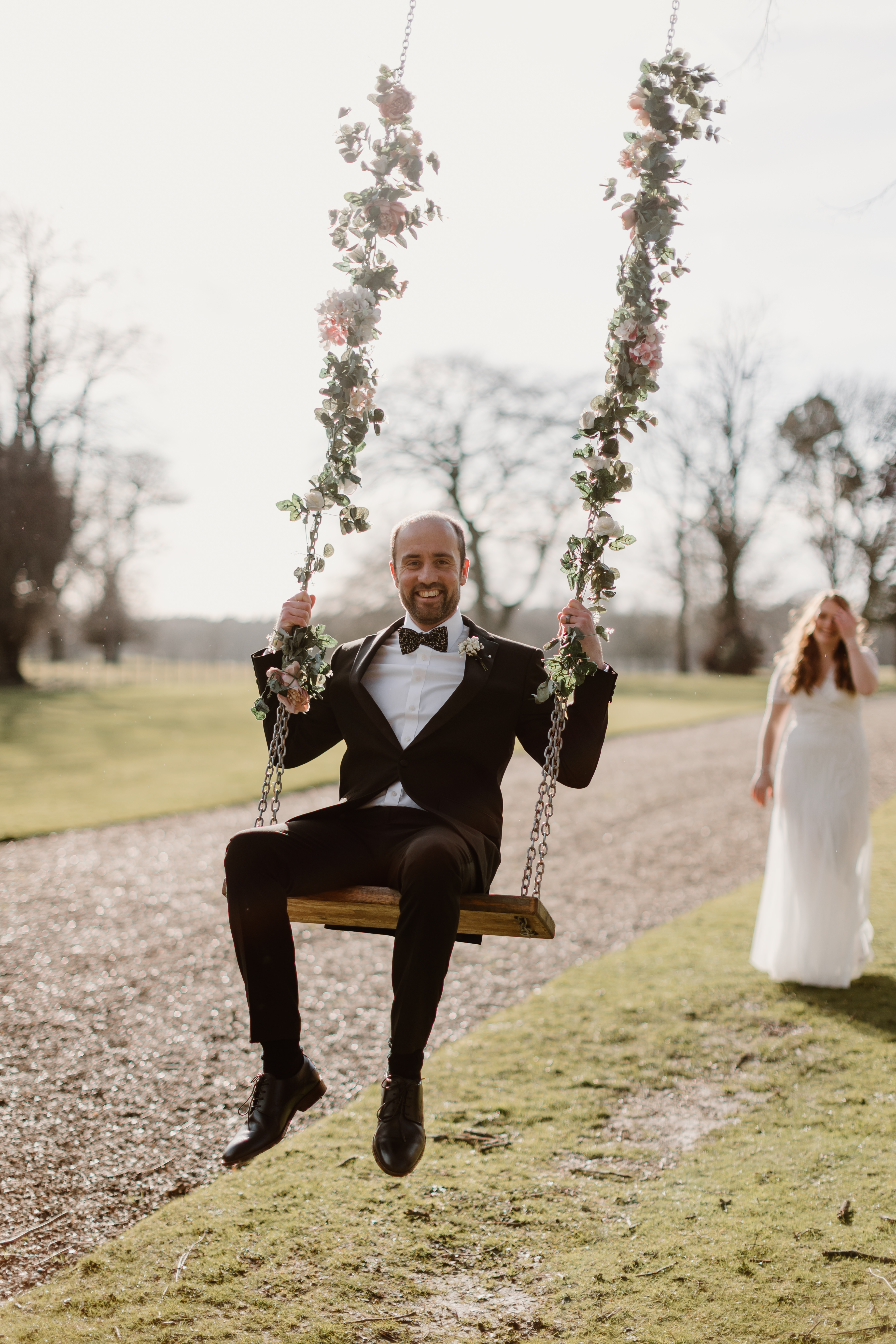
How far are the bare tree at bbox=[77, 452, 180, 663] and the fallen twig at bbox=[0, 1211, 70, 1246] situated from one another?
2735 cm

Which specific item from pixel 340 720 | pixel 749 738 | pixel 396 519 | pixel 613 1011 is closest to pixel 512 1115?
pixel 613 1011

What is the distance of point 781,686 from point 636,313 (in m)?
3.65

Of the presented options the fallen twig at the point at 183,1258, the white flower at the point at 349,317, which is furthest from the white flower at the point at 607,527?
the fallen twig at the point at 183,1258

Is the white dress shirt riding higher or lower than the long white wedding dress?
higher

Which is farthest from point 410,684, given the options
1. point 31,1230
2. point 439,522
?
point 31,1230

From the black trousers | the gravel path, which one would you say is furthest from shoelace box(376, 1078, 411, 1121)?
the gravel path

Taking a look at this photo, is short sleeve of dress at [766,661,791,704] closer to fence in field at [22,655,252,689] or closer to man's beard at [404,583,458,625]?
man's beard at [404,583,458,625]

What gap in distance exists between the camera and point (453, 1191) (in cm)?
436

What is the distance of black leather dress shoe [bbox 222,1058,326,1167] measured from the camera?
3.25 metres

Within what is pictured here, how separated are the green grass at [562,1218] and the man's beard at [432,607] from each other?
2263 mm

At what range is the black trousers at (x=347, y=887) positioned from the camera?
10.7 ft

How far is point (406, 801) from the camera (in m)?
3.82

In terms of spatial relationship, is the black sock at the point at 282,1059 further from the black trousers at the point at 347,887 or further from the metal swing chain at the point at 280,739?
the metal swing chain at the point at 280,739

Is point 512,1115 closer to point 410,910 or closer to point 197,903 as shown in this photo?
point 410,910
